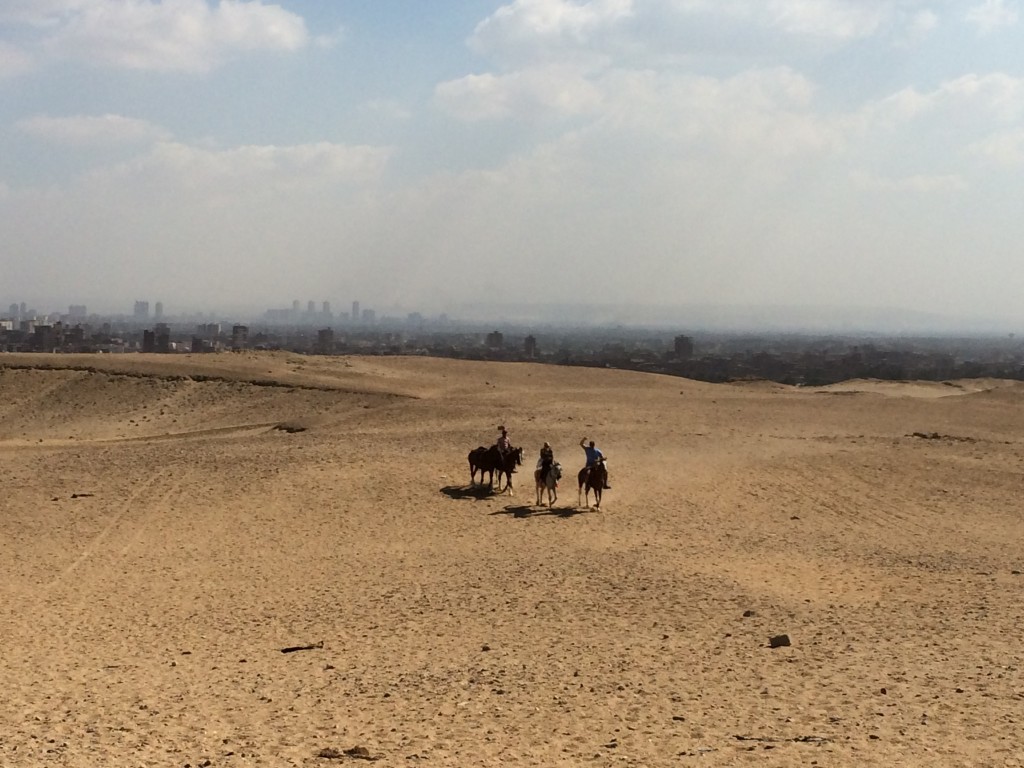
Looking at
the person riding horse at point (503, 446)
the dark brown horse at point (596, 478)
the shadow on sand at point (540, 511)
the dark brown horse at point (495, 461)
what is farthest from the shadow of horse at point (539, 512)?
the person riding horse at point (503, 446)

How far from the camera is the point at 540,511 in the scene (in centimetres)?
2194

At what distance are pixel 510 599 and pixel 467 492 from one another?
29.8 ft

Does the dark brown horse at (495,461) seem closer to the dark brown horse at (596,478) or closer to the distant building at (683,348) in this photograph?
the dark brown horse at (596,478)

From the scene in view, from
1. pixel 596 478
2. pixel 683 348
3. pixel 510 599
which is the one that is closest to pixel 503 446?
pixel 596 478

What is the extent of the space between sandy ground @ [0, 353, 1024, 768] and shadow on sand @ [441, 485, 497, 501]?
0.15m

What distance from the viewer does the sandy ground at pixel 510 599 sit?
914cm

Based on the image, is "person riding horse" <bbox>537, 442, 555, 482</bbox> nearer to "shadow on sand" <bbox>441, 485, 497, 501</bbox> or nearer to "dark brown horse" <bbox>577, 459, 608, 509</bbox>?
"dark brown horse" <bbox>577, 459, 608, 509</bbox>

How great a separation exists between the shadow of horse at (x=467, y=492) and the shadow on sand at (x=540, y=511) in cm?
127

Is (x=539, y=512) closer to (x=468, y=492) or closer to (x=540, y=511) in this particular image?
(x=540, y=511)

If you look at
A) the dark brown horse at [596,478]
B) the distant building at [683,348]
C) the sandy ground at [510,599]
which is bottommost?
the sandy ground at [510,599]

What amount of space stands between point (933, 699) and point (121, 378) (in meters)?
43.6

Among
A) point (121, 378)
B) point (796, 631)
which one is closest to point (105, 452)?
point (121, 378)

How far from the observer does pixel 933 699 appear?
977cm

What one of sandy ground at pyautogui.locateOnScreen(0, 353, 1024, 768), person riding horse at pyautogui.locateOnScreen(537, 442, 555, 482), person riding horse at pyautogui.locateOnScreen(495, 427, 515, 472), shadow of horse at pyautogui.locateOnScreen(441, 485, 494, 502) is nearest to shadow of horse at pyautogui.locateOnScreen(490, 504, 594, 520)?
sandy ground at pyautogui.locateOnScreen(0, 353, 1024, 768)
